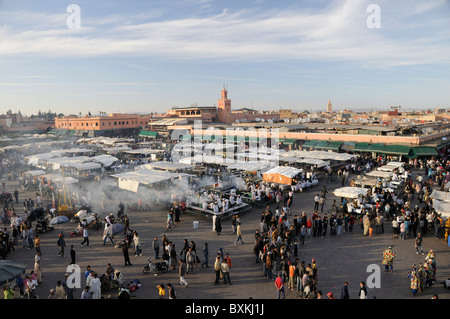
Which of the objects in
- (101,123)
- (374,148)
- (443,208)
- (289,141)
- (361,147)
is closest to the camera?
(443,208)

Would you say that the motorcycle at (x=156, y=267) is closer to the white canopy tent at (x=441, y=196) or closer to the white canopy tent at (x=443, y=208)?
the white canopy tent at (x=443, y=208)

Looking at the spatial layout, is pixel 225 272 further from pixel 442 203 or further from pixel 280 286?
pixel 442 203

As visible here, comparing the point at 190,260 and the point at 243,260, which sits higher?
the point at 190,260

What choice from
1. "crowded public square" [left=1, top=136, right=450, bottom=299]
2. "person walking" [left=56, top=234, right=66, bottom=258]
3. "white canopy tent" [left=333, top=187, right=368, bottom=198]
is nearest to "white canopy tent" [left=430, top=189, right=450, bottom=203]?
"crowded public square" [left=1, top=136, right=450, bottom=299]

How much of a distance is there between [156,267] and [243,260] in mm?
3196

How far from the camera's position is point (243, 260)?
1093cm

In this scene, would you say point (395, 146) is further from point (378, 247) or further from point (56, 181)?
point (56, 181)

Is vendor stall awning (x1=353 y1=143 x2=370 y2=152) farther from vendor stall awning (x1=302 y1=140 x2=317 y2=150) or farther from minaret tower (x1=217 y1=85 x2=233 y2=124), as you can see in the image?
minaret tower (x1=217 y1=85 x2=233 y2=124)

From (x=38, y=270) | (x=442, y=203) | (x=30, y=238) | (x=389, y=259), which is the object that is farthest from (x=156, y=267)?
(x=442, y=203)

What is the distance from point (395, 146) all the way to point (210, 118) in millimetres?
38597

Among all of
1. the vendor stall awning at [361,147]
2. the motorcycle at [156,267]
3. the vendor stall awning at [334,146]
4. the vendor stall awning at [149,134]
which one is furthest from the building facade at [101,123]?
the motorcycle at [156,267]

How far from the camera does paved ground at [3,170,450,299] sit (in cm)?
891

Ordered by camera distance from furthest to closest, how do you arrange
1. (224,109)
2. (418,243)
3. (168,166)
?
(224,109), (168,166), (418,243)

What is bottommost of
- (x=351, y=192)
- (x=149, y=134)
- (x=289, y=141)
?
(x=351, y=192)
